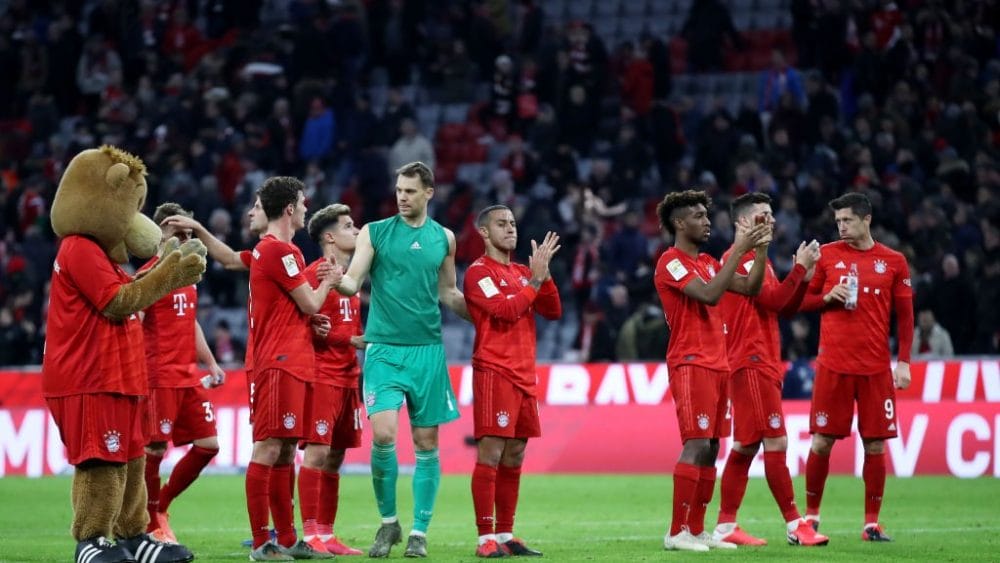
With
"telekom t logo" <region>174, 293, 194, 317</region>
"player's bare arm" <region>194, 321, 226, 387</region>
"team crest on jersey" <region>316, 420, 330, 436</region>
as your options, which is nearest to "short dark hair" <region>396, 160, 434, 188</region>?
"team crest on jersey" <region>316, 420, 330, 436</region>

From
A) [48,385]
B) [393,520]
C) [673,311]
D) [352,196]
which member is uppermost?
[352,196]

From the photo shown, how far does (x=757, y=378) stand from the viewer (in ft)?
36.4

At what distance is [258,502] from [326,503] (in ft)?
3.83

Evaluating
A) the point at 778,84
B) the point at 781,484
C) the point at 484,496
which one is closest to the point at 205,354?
the point at 484,496

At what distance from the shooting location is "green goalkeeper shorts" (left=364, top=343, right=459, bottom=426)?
9719mm

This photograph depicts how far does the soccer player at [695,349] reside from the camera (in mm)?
10172

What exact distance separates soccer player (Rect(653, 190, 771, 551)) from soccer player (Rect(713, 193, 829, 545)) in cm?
40

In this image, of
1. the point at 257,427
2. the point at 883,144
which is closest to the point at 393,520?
the point at 257,427

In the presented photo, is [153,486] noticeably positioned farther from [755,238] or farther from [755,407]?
[755,238]

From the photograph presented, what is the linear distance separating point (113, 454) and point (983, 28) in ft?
58.3

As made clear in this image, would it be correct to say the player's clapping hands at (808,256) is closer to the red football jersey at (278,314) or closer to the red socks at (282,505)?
the red football jersey at (278,314)

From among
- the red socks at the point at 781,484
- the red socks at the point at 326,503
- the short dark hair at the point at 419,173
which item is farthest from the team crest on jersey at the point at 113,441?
the red socks at the point at 781,484

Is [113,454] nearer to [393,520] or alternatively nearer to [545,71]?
[393,520]

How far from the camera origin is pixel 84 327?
8.31m
